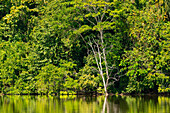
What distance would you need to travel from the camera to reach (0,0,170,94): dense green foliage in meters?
24.3

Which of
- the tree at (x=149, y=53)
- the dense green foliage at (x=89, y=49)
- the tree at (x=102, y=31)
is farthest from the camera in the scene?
the dense green foliage at (x=89, y=49)

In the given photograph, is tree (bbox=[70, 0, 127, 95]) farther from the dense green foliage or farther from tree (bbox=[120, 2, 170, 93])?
tree (bbox=[120, 2, 170, 93])

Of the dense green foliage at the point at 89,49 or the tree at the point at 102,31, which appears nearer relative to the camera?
the tree at the point at 102,31

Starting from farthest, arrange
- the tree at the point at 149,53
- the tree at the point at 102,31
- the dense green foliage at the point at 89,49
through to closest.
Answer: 1. the dense green foliage at the point at 89,49
2. the tree at the point at 102,31
3. the tree at the point at 149,53

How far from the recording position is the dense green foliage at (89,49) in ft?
79.8

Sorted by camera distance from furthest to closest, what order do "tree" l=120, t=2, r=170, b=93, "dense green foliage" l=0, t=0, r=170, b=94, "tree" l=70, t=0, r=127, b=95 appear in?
"dense green foliage" l=0, t=0, r=170, b=94
"tree" l=70, t=0, r=127, b=95
"tree" l=120, t=2, r=170, b=93

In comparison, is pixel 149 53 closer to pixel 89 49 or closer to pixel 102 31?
pixel 102 31

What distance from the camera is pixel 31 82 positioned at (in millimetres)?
26328

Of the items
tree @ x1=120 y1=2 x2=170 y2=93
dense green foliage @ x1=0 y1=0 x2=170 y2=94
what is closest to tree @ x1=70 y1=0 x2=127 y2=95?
dense green foliage @ x1=0 y1=0 x2=170 y2=94

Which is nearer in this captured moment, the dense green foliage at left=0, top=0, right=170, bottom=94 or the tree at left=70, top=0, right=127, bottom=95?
the tree at left=70, top=0, right=127, bottom=95

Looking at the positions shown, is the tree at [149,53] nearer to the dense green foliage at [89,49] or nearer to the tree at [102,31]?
the dense green foliage at [89,49]

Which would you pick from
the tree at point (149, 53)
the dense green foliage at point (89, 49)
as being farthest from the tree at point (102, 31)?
the tree at point (149, 53)

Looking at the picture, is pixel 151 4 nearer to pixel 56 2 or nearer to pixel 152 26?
pixel 152 26

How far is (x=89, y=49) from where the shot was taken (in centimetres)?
2697
